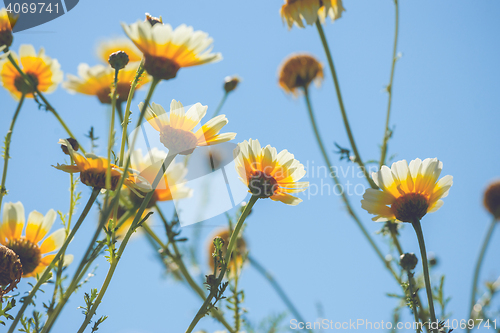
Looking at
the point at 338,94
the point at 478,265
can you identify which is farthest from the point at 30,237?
the point at 478,265

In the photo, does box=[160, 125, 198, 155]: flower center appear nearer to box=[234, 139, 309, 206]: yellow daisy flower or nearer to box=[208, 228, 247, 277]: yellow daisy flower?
box=[234, 139, 309, 206]: yellow daisy flower

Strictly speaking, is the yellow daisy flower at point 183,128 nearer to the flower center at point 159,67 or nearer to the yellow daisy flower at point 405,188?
the flower center at point 159,67

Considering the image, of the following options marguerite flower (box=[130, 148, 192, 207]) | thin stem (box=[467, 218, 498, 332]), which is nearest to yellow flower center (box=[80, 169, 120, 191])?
marguerite flower (box=[130, 148, 192, 207])

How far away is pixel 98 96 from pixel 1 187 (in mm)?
497

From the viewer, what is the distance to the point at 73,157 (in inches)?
26.5

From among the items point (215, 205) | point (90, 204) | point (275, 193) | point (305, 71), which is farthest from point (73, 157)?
point (305, 71)

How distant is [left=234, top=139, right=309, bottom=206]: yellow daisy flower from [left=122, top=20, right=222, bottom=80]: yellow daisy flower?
20 centimetres

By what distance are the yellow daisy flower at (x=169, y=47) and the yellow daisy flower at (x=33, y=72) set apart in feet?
1.91

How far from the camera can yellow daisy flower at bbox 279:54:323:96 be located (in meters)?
1.93

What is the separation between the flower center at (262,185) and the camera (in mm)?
726

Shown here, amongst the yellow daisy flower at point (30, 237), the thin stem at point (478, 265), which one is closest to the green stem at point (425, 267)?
the thin stem at point (478, 265)

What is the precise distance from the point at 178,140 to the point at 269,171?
21 centimetres

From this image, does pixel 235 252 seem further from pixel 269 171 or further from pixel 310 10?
pixel 310 10

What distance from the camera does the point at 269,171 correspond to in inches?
30.9
